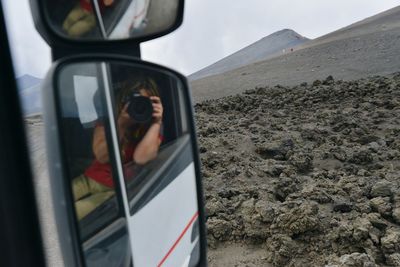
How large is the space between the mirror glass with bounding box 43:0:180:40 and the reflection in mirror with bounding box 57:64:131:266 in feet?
0.29

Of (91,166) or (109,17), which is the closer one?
(91,166)

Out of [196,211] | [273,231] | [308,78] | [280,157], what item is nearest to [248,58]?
[308,78]

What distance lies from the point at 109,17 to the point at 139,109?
0.65 feet

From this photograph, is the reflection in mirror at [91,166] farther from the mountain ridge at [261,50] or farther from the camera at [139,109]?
the mountain ridge at [261,50]

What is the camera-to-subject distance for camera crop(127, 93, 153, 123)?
105 cm

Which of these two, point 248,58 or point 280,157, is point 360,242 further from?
point 248,58

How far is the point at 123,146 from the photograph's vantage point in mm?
1053

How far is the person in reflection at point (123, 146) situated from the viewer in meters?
0.98

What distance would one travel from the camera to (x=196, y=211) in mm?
1271

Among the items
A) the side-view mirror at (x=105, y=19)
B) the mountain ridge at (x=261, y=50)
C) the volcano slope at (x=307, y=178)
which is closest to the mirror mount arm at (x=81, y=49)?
the side-view mirror at (x=105, y=19)

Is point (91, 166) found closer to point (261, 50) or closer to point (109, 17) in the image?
point (109, 17)

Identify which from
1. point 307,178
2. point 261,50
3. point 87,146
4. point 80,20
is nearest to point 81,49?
point 80,20

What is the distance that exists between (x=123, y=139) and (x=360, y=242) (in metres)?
2.56

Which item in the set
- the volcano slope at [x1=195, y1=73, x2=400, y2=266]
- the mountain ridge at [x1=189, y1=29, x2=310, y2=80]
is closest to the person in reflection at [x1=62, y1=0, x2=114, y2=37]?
the volcano slope at [x1=195, y1=73, x2=400, y2=266]
